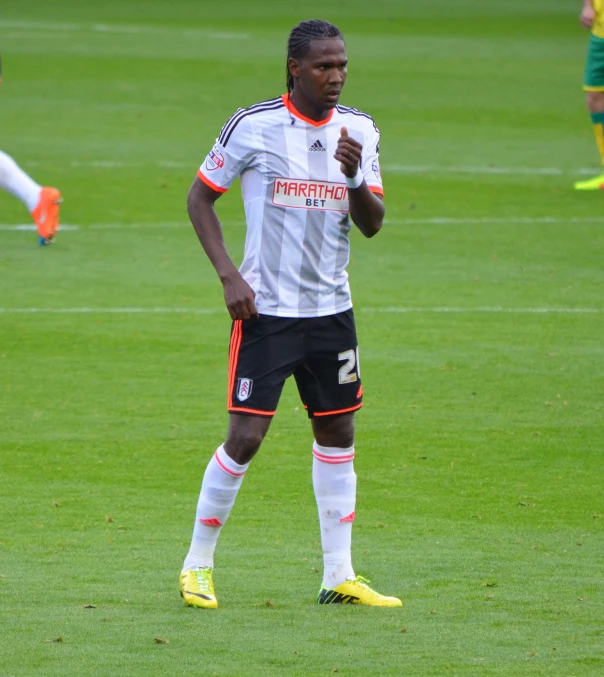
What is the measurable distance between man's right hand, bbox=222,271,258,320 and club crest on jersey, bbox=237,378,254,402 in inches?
9.7

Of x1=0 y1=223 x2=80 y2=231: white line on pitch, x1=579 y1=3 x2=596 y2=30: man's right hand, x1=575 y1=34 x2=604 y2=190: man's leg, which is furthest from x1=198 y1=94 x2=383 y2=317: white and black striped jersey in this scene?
x1=575 y1=34 x2=604 y2=190: man's leg

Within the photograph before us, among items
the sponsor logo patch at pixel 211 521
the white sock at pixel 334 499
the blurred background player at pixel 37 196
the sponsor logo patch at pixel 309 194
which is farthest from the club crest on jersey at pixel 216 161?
the blurred background player at pixel 37 196

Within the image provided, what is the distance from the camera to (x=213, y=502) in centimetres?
563

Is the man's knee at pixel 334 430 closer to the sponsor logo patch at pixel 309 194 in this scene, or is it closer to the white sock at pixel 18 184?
the sponsor logo patch at pixel 309 194

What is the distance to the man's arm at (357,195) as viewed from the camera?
5184 mm

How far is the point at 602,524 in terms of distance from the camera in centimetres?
666

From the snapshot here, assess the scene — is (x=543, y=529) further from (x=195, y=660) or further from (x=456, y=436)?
(x=195, y=660)

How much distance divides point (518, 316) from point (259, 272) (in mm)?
5905

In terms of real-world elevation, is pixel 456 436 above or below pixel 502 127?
above

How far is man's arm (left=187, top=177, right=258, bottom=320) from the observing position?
17.8ft

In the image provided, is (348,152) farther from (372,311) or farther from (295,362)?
(372,311)

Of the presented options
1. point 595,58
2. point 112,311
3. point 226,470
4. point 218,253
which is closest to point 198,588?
point 226,470

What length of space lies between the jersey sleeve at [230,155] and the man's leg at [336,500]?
976 millimetres

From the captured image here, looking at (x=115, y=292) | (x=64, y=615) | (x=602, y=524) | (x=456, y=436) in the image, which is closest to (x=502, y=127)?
(x=115, y=292)
